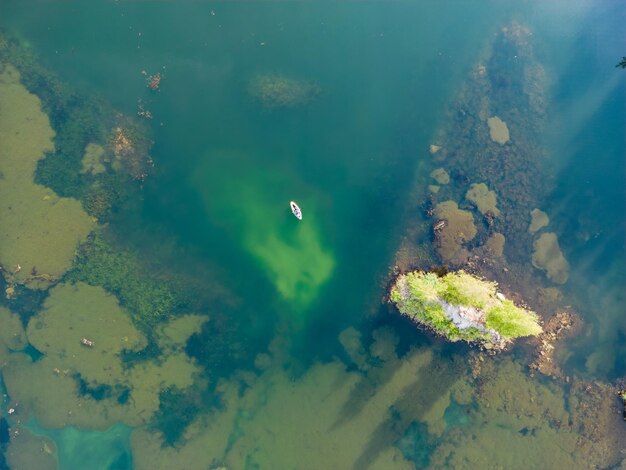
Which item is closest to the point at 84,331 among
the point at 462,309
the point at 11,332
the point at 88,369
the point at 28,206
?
the point at 88,369

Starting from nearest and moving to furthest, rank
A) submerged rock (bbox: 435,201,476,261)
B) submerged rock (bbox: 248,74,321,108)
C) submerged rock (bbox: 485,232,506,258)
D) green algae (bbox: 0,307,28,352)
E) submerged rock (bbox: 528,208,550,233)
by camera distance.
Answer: green algae (bbox: 0,307,28,352)
submerged rock (bbox: 248,74,321,108)
submerged rock (bbox: 435,201,476,261)
submerged rock (bbox: 485,232,506,258)
submerged rock (bbox: 528,208,550,233)

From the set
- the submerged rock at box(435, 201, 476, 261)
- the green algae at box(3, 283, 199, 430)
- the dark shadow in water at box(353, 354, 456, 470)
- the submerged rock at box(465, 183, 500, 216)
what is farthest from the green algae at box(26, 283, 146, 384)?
the submerged rock at box(465, 183, 500, 216)

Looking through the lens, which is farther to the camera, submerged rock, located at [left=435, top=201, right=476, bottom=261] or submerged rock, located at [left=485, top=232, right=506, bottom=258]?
submerged rock, located at [left=485, top=232, right=506, bottom=258]

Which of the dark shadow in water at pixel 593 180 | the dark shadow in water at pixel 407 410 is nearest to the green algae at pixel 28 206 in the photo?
the dark shadow in water at pixel 407 410

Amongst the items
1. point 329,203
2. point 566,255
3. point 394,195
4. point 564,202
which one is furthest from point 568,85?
point 329,203

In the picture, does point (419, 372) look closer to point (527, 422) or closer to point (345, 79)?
point (527, 422)

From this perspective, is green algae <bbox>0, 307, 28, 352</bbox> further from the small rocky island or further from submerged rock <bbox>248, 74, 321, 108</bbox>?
the small rocky island
